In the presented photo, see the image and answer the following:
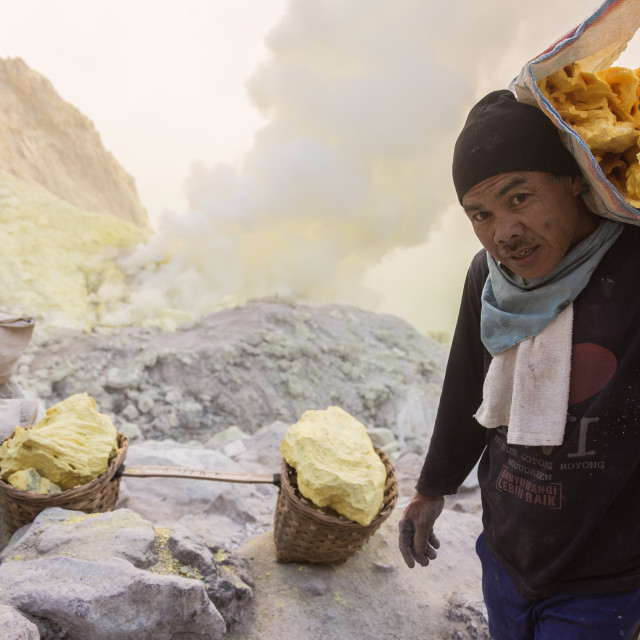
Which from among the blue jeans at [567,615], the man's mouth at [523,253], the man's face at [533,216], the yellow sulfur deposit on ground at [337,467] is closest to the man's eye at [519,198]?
the man's face at [533,216]

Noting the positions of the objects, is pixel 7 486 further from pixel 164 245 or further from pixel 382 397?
pixel 164 245

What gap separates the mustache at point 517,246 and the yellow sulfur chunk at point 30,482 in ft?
6.87

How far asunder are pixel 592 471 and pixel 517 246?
→ 20.7 inches

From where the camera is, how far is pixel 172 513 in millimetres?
3084

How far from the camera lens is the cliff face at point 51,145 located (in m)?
23.0

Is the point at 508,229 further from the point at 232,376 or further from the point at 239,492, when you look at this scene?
the point at 232,376

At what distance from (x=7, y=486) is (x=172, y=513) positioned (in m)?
1.27

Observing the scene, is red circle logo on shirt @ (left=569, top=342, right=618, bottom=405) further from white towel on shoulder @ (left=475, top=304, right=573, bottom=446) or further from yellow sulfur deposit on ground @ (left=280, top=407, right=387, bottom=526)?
yellow sulfur deposit on ground @ (left=280, top=407, right=387, bottom=526)

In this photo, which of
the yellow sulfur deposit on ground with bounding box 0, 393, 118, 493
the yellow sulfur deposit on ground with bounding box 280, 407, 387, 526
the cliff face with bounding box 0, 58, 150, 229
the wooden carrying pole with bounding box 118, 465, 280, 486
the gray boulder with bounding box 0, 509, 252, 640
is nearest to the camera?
the gray boulder with bounding box 0, 509, 252, 640

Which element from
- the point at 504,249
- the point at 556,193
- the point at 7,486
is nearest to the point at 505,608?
the point at 504,249

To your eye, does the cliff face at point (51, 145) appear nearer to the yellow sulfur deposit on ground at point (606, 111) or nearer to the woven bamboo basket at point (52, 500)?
the woven bamboo basket at point (52, 500)

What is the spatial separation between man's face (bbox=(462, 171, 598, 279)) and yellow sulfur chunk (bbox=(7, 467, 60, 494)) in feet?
6.86

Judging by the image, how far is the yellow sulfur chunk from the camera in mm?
2045

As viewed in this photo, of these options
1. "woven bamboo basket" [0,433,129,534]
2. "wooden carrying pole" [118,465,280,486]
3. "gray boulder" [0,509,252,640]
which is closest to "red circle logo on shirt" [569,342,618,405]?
"gray boulder" [0,509,252,640]
